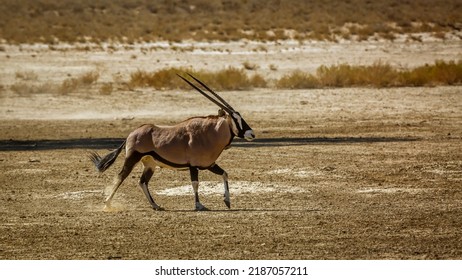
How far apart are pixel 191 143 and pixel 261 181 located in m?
2.92

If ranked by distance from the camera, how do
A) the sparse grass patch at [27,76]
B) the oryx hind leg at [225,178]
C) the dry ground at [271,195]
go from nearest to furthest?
the dry ground at [271,195], the oryx hind leg at [225,178], the sparse grass patch at [27,76]

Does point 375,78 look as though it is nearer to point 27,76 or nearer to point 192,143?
point 27,76

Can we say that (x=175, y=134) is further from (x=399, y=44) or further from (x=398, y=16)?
(x=398, y=16)

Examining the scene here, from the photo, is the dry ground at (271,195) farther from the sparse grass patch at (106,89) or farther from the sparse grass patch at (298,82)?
the sparse grass patch at (298,82)

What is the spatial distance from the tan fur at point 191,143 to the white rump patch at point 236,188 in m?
1.85

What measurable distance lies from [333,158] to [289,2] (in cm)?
4649

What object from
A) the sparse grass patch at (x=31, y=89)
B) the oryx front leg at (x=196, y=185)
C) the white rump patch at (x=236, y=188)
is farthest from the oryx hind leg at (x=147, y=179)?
the sparse grass patch at (x=31, y=89)

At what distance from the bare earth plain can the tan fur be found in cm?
64

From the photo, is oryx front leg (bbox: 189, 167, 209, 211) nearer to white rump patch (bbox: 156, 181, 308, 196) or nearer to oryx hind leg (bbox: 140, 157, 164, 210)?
oryx hind leg (bbox: 140, 157, 164, 210)

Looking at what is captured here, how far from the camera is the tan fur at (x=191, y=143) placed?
1475 cm

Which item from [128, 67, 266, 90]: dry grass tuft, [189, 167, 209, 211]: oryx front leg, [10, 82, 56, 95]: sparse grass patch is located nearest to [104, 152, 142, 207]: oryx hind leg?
[189, 167, 209, 211]: oryx front leg

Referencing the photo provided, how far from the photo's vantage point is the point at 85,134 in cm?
2502

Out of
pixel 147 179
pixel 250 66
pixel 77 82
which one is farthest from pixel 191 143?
pixel 250 66
